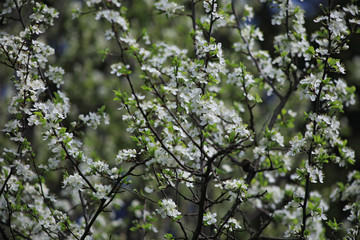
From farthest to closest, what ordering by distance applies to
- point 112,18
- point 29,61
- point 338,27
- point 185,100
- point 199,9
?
point 199,9 → point 112,18 → point 29,61 → point 338,27 → point 185,100

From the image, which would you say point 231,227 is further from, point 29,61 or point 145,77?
point 29,61

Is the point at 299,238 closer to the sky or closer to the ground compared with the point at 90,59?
closer to the ground

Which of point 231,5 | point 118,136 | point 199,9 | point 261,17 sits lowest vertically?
point 231,5

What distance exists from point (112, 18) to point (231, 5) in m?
1.22

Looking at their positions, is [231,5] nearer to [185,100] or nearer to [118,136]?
[185,100]

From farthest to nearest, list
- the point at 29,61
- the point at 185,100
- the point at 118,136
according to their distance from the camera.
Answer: the point at 118,136 < the point at 29,61 < the point at 185,100

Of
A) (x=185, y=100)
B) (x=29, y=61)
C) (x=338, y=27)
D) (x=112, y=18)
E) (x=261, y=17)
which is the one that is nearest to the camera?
(x=185, y=100)

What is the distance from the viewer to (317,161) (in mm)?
2496

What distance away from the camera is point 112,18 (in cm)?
312

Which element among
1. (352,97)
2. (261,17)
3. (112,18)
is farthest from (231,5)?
(261,17)

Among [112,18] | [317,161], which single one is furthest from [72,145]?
[317,161]

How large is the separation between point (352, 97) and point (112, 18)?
7.48ft

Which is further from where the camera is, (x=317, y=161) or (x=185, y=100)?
(x=317, y=161)

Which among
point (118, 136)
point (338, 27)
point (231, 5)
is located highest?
point (118, 136)
